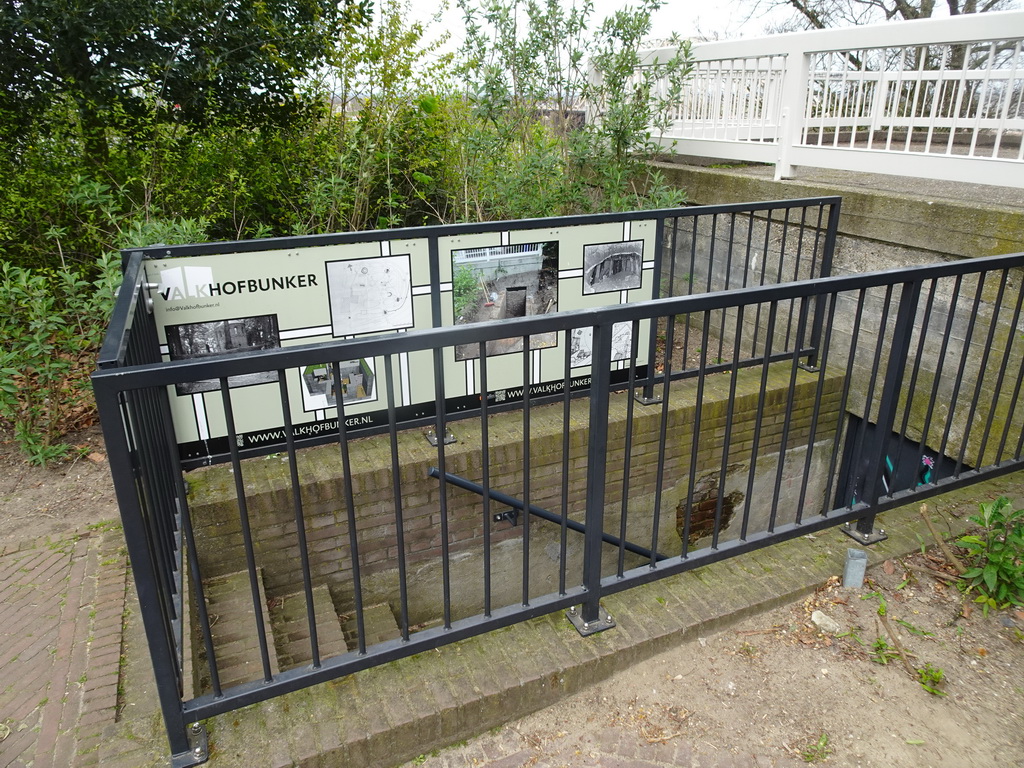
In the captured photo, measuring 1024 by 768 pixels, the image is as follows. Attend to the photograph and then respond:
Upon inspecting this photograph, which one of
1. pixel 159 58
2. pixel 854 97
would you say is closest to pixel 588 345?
pixel 854 97

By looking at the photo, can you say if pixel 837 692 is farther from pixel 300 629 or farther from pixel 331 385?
pixel 331 385

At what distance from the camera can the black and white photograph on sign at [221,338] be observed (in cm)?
329

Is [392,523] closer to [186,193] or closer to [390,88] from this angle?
[186,193]

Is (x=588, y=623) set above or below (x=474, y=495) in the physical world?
above

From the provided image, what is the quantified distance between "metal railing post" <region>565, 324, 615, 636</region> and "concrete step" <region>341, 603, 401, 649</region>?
1547mm

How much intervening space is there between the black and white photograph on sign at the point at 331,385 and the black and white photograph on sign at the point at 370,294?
0.22 meters

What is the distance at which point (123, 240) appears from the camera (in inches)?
203

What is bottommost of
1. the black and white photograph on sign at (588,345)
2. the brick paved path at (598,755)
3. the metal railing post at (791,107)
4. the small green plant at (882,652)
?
the brick paved path at (598,755)

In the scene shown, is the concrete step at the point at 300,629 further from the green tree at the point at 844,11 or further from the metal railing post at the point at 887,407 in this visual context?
the green tree at the point at 844,11

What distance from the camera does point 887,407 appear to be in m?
2.94

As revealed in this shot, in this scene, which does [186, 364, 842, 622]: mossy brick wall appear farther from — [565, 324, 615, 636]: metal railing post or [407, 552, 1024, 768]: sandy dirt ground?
[407, 552, 1024, 768]: sandy dirt ground

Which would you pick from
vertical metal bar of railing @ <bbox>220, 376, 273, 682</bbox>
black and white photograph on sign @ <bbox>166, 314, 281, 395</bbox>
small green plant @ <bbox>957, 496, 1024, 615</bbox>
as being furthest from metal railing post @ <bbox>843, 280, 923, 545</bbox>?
black and white photograph on sign @ <bbox>166, 314, 281, 395</bbox>

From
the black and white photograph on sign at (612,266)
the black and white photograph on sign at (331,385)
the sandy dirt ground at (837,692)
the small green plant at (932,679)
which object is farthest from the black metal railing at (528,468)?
the small green plant at (932,679)

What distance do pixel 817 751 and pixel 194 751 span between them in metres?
1.97
